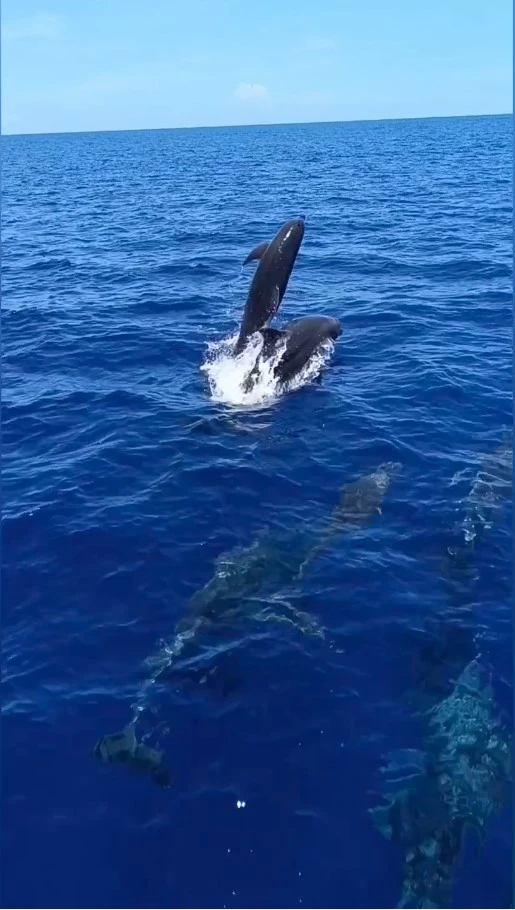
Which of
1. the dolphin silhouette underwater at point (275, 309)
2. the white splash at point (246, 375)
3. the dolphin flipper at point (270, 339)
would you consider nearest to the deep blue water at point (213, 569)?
the white splash at point (246, 375)

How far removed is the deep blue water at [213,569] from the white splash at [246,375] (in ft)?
0.71

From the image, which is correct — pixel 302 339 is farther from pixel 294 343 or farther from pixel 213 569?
pixel 213 569

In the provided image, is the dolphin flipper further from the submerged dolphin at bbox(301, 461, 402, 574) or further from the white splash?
the submerged dolphin at bbox(301, 461, 402, 574)

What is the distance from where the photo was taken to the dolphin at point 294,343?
26.1 meters

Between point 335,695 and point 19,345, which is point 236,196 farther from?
point 335,695

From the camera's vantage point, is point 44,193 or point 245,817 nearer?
point 245,817

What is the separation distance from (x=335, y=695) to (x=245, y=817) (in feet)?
10.1

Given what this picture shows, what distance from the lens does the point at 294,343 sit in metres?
26.8

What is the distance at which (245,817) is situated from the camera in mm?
12133

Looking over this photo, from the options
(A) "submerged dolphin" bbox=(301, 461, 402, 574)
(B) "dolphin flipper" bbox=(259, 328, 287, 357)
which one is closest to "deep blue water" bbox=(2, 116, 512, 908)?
(A) "submerged dolphin" bbox=(301, 461, 402, 574)

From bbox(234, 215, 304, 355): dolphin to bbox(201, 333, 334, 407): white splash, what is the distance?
62cm

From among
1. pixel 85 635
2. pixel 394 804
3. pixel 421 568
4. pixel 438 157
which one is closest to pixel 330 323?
pixel 421 568

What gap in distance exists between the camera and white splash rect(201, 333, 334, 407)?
A: 25500 millimetres

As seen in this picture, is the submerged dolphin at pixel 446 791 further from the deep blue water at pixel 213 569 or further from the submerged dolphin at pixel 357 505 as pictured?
the submerged dolphin at pixel 357 505
